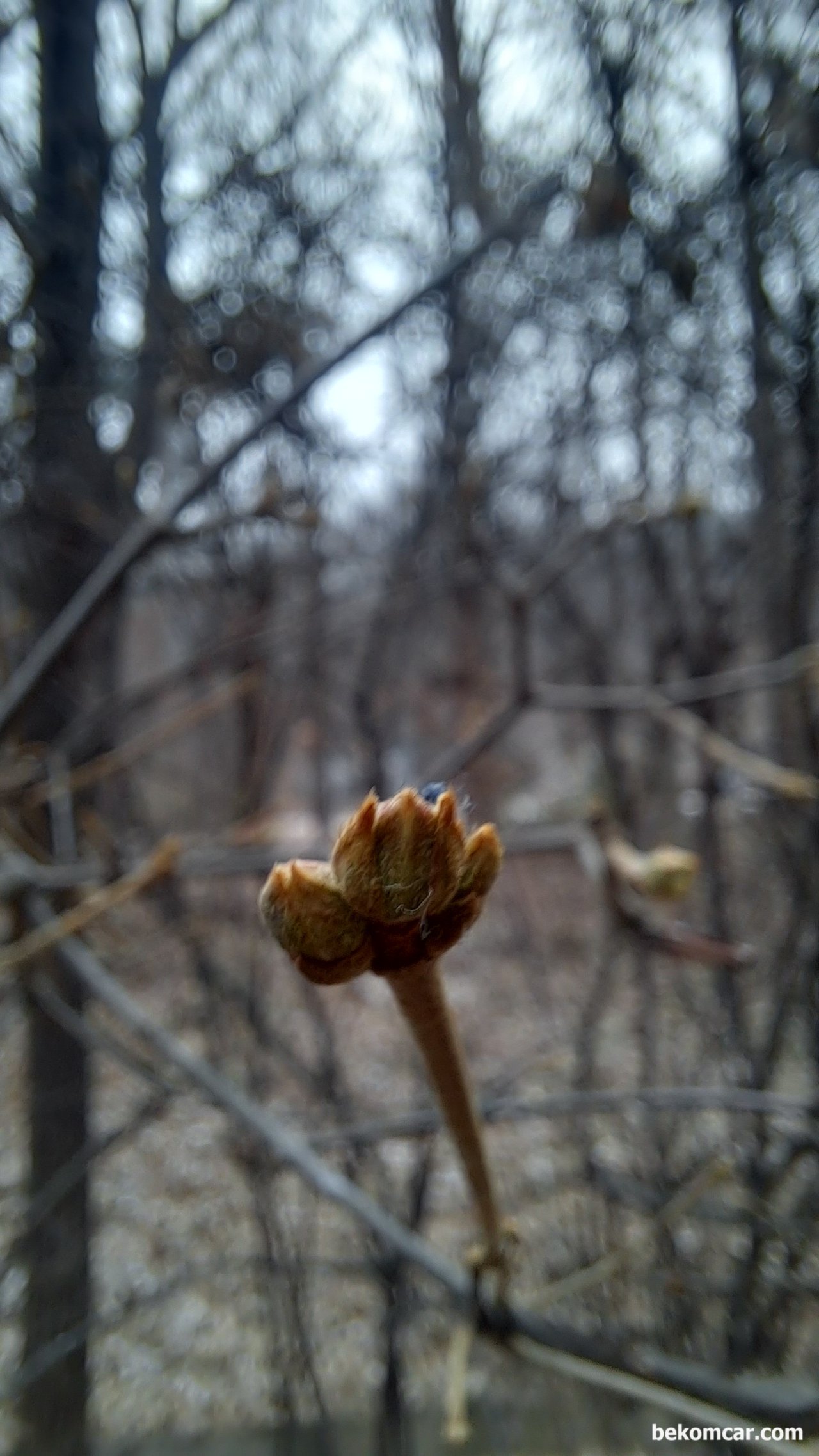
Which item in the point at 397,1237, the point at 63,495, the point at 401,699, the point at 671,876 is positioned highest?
the point at 63,495

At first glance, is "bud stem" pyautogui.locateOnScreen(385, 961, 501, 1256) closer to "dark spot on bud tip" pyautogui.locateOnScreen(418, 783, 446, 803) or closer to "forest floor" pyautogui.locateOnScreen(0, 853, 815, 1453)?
"dark spot on bud tip" pyautogui.locateOnScreen(418, 783, 446, 803)

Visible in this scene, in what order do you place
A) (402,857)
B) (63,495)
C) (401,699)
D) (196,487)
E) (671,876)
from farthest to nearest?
(401,699)
(63,495)
(196,487)
(671,876)
(402,857)

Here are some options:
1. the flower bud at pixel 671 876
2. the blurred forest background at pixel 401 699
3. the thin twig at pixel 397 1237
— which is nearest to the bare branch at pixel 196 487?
the blurred forest background at pixel 401 699

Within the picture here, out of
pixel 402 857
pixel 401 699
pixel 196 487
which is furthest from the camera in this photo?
pixel 401 699

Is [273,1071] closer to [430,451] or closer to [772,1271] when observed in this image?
[772,1271]

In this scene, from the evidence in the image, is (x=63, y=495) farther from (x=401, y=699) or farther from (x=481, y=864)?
(x=481, y=864)

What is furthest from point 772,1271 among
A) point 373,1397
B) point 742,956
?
point 742,956

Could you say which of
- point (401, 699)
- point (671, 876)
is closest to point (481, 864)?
point (671, 876)
